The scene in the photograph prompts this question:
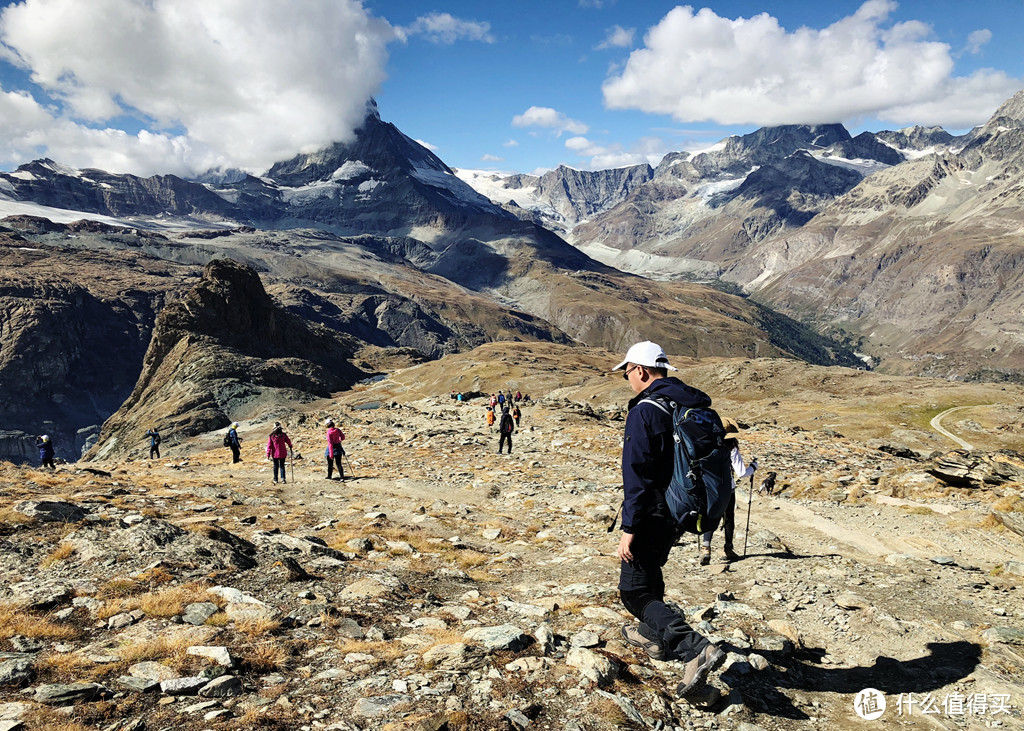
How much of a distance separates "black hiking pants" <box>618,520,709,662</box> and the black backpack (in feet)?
1.36

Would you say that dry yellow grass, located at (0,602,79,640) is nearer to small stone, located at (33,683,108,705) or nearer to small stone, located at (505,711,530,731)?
small stone, located at (33,683,108,705)

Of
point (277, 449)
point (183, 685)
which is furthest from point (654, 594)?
point (277, 449)

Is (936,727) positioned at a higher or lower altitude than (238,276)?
lower

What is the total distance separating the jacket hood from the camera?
6496 mm

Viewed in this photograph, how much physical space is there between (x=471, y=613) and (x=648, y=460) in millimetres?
4602

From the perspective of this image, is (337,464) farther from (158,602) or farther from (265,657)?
(265,657)

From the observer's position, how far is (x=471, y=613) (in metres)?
9.09

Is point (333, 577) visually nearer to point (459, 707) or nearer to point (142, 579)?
point (142, 579)

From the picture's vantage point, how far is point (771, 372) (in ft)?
307

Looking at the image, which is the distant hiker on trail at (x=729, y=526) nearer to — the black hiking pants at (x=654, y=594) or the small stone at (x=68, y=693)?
the black hiking pants at (x=654, y=594)

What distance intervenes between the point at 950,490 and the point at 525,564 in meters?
16.0

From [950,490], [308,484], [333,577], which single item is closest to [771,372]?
[950,490]

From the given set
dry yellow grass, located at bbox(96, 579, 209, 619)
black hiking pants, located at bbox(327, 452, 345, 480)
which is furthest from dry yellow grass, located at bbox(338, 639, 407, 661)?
black hiking pants, located at bbox(327, 452, 345, 480)

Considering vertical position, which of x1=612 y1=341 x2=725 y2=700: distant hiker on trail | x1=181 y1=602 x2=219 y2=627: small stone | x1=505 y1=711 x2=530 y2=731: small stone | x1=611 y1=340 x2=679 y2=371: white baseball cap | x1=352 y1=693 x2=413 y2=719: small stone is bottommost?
x1=505 y1=711 x2=530 y2=731: small stone
